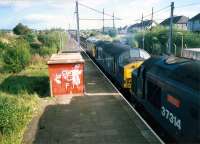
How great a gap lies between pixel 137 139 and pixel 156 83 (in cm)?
210

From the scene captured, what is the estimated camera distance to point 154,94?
1091cm

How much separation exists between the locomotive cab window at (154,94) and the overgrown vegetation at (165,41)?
22706 millimetres

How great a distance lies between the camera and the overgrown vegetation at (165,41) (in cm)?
3691

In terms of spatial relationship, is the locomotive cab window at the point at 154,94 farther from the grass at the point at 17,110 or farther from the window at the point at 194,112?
the grass at the point at 17,110

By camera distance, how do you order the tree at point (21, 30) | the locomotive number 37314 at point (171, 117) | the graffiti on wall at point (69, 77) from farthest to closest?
the tree at point (21, 30) < the graffiti on wall at point (69, 77) < the locomotive number 37314 at point (171, 117)

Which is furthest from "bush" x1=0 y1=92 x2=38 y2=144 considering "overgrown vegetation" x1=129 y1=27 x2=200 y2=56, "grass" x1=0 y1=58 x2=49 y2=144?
"overgrown vegetation" x1=129 y1=27 x2=200 y2=56

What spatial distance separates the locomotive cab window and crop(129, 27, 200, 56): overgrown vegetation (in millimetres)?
22706

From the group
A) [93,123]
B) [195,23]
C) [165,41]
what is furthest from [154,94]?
[195,23]

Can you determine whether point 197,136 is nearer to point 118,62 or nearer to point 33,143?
point 33,143

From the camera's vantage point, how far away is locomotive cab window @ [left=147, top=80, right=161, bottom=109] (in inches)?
408

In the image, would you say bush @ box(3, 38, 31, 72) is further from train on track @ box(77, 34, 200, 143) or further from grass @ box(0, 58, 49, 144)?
train on track @ box(77, 34, 200, 143)

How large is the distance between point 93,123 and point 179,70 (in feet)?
14.6

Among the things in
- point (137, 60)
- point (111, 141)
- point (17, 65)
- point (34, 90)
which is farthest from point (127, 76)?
point (17, 65)

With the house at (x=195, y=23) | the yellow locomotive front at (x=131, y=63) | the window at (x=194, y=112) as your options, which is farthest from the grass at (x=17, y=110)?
the house at (x=195, y=23)
